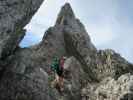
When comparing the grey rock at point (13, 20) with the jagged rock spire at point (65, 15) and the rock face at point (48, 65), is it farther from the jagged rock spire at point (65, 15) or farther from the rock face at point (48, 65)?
the jagged rock spire at point (65, 15)

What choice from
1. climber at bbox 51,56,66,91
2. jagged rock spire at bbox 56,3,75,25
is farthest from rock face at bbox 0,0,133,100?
jagged rock spire at bbox 56,3,75,25

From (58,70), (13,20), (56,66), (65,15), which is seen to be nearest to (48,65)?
(58,70)

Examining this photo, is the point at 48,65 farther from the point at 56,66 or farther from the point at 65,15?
the point at 65,15

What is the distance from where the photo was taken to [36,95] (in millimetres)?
46844

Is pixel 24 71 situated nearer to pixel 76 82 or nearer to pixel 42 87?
pixel 42 87

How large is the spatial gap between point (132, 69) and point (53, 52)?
596 inches

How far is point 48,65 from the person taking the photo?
5591 cm

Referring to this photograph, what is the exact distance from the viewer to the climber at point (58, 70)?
1774 inches

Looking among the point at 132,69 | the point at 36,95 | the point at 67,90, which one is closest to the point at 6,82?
the point at 36,95

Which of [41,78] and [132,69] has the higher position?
[132,69]

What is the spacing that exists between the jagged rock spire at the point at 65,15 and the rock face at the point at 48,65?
3812 millimetres

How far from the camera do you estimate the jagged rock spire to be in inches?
2710

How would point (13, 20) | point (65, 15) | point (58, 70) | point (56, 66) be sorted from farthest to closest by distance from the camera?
point (65, 15) < point (13, 20) < point (58, 70) < point (56, 66)

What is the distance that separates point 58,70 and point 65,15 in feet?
88.3
